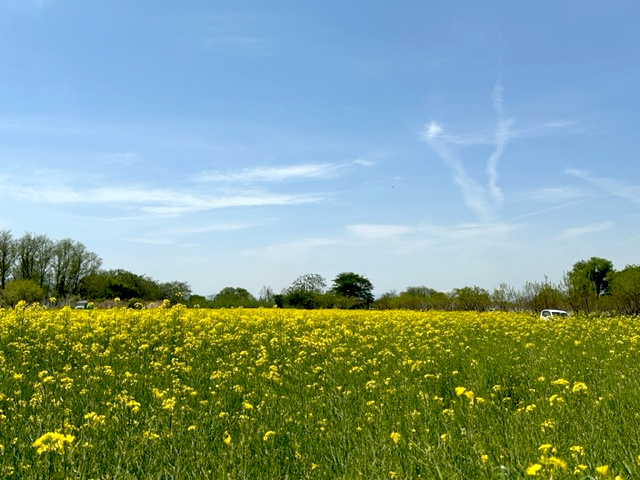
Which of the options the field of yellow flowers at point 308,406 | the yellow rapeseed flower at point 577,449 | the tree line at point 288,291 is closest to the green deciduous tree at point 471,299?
the tree line at point 288,291

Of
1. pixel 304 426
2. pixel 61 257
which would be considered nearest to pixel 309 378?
pixel 304 426

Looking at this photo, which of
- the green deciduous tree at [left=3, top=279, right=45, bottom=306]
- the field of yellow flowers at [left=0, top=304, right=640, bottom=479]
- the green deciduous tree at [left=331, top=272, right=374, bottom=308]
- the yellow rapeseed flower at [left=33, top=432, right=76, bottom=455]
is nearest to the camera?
the yellow rapeseed flower at [left=33, top=432, right=76, bottom=455]

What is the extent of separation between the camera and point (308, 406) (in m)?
6.50

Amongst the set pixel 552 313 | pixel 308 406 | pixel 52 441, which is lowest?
pixel 308 406

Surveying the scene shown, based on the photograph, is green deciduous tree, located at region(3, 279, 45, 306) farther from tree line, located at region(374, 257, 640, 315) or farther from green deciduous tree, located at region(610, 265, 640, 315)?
green deciduous tree, located at region(610, 265, 640, 315)

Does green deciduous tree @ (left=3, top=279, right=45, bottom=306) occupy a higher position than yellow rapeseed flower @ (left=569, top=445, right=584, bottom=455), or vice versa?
green deciduous tree @ (left=3, top=279, right=45, bottom=306)

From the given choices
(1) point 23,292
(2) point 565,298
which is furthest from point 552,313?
(1) point 23,292

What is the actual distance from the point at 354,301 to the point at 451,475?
4193cm

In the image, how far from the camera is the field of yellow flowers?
13.3 feet

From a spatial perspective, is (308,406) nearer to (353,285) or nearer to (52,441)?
(52,441)

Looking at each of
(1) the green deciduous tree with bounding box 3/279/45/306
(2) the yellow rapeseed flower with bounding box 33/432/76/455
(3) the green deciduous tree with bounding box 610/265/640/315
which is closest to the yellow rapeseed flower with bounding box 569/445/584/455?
(2) the yellow rapeseed flower with bounding box 33/432/76/455

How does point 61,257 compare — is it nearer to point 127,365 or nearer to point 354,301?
point 354,301

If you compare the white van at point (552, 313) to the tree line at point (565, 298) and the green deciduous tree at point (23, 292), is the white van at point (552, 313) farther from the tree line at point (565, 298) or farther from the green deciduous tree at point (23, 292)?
the green deciduous tree at point (23, 292)

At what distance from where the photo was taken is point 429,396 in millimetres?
6953
